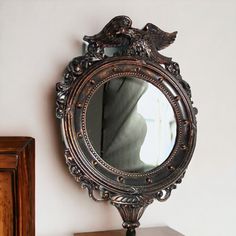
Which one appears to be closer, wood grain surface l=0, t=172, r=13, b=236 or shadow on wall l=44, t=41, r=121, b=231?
wood grain surface l=0, t=172, r=13, b=236

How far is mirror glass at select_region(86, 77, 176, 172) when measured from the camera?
1143 millimetres

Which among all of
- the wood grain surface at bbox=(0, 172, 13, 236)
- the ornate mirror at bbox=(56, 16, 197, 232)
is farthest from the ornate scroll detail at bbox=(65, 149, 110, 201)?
the wood grain surface at bbox=(0, 172, 13, 236)

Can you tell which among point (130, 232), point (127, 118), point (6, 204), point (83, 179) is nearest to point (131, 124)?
point (127, 118)

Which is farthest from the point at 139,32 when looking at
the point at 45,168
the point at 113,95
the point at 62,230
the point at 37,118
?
the point at 62,230

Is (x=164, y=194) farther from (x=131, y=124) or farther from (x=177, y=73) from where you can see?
(x=177, y=73)

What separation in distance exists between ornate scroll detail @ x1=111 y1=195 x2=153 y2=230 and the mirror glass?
0.10 metres

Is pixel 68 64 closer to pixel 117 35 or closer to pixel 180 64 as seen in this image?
pixel 117 35

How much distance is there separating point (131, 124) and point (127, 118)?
3 cm

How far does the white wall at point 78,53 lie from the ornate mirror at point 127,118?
0.10 metres

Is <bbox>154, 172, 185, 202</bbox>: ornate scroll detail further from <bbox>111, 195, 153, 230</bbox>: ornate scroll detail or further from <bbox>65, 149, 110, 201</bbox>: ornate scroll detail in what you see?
<bbox>65, 149, 110, 201</bbox>: ornate scroll detail

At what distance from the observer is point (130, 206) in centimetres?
→ 112

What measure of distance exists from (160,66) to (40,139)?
51cm

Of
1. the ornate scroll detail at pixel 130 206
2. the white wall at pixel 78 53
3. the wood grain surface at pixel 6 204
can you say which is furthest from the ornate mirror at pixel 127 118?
the wood grain surface at pixel 6 204

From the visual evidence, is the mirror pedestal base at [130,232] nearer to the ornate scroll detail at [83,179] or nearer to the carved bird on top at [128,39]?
the ornate scroll detail at [83,179]
